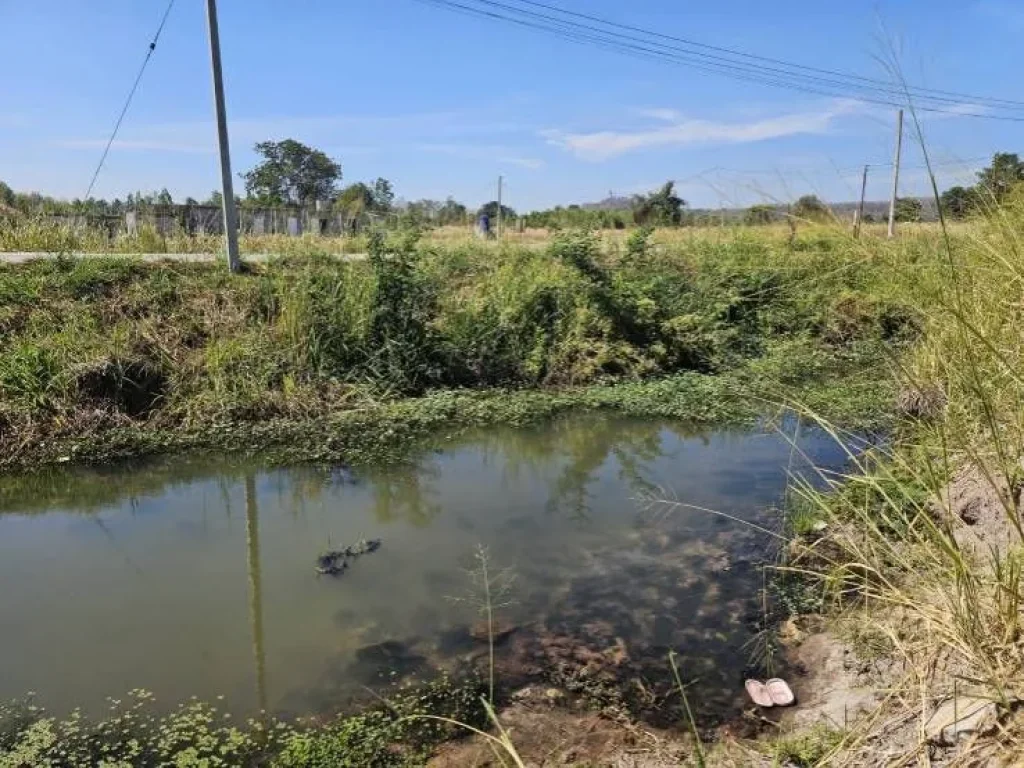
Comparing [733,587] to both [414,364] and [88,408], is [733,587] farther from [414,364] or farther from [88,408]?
[88,408]

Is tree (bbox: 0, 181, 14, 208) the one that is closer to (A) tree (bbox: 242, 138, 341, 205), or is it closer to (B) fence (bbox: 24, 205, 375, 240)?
(B) fence (bbox: 24, 205, 375, 240)

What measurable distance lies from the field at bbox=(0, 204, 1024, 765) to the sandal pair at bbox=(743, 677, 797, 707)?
0.96ft

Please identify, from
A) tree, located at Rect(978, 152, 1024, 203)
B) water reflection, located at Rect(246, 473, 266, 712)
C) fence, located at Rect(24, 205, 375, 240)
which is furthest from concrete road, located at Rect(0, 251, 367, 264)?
tree, located at Rect(978, 152, 1024, 203)

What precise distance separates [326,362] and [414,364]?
95 cm

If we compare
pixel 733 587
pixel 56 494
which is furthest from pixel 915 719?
pixel 56 494

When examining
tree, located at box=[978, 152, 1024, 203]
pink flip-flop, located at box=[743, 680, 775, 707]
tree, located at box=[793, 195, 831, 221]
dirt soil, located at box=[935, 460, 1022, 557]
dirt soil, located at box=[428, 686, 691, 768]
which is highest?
tree, located at box=[978, 152, 1024, 203]

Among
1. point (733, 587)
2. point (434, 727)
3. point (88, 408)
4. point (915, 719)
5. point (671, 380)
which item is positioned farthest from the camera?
point (671, 380)

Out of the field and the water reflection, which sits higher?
the field

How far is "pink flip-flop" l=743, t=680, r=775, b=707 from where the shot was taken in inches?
129

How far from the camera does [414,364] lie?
870 centimetres

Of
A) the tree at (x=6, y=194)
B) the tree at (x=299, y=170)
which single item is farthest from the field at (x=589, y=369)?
the tree at (x=299, y=170)

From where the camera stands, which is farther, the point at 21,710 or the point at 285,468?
the point at 285,468

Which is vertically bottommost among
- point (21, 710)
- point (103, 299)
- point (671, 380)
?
point (21, 710)

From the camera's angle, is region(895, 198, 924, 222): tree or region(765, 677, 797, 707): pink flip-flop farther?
region(765, 677, 797, 707): pink flip-flop
